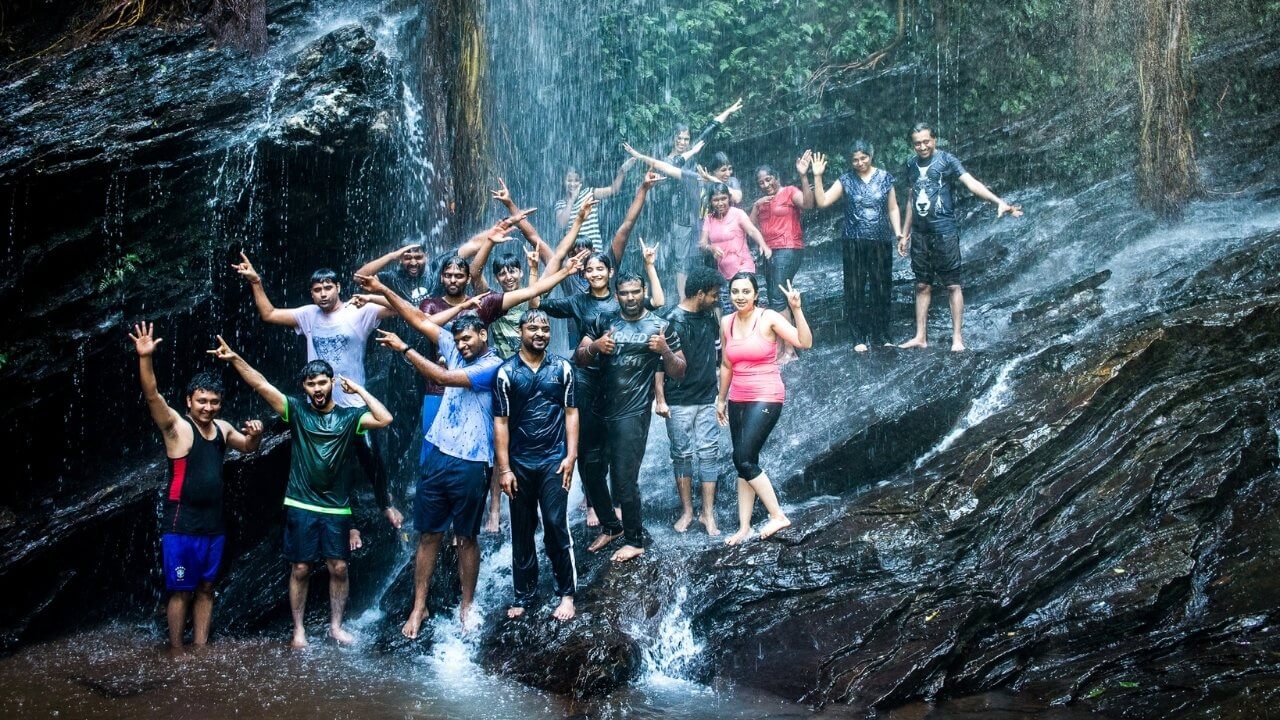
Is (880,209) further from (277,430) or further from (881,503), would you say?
(277,430)

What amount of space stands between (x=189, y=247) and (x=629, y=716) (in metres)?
5.64

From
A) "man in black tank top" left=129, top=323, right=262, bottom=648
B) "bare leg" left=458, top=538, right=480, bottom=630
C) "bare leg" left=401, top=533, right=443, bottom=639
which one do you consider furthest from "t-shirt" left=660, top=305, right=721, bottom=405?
"man in black tank top" left=129, top=323, right=262, bottom=648

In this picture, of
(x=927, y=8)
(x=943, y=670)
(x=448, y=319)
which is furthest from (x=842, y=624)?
(x=927, y=8)

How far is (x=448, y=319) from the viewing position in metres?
6.99

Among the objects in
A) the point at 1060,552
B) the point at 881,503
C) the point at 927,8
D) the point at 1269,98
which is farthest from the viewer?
the point at 927,8

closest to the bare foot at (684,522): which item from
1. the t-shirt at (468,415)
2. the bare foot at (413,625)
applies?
the t-shirt at (468,415)

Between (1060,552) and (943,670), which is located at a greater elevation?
(1060,552)

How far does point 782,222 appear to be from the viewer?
32.3 ft

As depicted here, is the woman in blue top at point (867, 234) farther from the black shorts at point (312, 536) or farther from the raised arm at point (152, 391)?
the raised arm at point (152, 391)

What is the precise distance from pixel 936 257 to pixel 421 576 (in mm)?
5288

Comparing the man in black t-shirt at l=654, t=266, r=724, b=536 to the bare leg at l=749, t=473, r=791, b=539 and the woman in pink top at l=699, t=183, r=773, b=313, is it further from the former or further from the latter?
the woman in pink top at l=699, t=183, r=773, b=313

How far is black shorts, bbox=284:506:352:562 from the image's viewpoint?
668 cm

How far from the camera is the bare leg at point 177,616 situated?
21.6ft

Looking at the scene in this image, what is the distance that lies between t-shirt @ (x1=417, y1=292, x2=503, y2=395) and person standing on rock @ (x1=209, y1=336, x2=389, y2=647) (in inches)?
18.1
